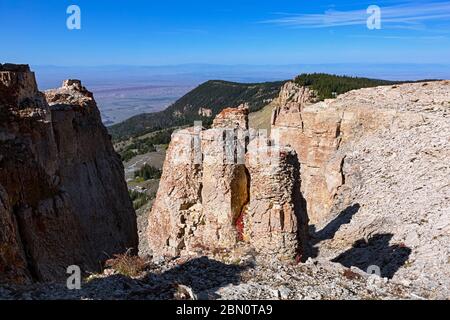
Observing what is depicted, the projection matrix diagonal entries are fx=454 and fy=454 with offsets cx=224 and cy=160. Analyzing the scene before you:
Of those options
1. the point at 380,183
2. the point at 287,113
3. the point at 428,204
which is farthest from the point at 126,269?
the point at 287,113

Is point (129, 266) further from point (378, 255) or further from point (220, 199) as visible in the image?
point (378, 255)

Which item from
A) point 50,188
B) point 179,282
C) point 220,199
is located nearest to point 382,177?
point 220,199

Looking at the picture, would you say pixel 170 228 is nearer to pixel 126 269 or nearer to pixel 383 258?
pixel 126 269

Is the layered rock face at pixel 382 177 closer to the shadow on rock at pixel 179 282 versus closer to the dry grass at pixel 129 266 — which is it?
the shadow on rock at pixel 179 282

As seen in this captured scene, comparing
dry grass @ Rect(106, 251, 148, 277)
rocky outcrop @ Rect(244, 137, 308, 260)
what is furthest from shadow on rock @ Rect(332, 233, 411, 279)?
dry grass @ Rect(106, 251, 148, 277)

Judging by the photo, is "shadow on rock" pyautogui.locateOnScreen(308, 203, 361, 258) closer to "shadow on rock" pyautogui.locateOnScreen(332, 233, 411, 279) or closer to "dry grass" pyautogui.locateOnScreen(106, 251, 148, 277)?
"shadow on rock" pyautogui.locateOnScreen(332, 233, 411, 279)
